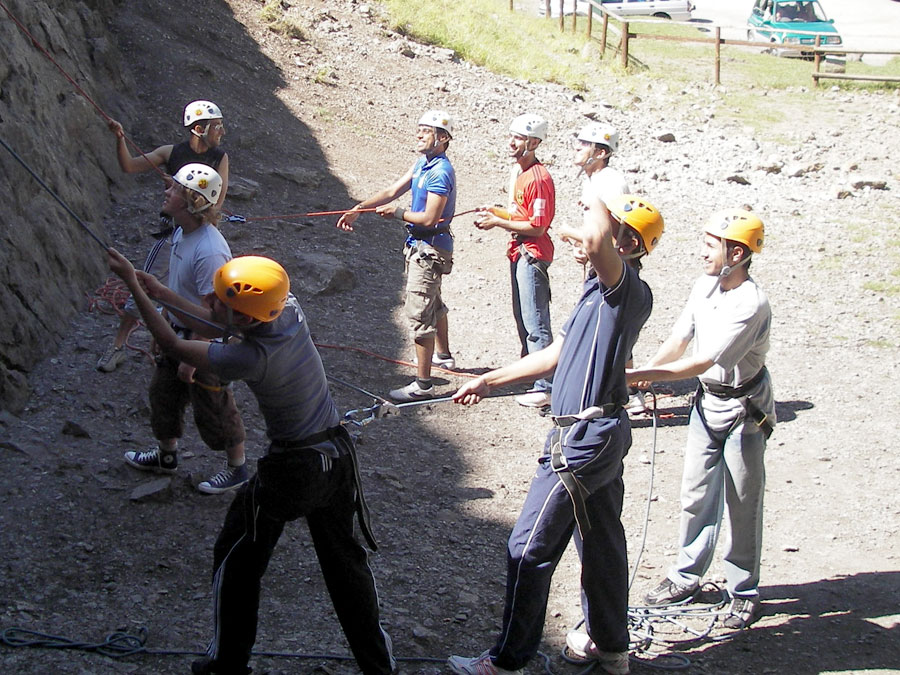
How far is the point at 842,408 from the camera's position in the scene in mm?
7887

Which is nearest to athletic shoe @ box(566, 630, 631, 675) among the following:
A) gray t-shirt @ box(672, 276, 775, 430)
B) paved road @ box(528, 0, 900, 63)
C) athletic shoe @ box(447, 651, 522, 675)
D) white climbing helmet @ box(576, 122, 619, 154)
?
athletic shoe @ box(447, 651, 522, 675)

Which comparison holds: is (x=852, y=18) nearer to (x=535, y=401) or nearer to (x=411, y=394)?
(x=535, y=401)

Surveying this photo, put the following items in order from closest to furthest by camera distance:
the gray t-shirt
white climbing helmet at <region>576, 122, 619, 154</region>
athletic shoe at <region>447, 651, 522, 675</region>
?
athletic shoe at <region>447, 651, 522, 675</region> → the gray t-shirt → white climbing helmet at <region>576, 122, 619, 154</region>

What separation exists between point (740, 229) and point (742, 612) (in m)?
1.91

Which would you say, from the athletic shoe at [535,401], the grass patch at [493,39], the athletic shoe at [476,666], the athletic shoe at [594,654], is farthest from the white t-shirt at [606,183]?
the grass patch at [493,39]

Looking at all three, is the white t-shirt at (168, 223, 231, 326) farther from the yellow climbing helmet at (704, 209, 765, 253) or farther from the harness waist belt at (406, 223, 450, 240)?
the yellow climbing helmet at (704, 209, 765, 253)

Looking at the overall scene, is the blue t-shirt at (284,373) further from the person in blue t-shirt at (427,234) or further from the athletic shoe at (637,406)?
the athletic shoe at (637,406)

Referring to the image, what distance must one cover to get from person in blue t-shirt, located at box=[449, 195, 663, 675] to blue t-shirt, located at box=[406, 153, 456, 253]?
312 cm

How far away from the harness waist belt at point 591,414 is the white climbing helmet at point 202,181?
2.23 metres

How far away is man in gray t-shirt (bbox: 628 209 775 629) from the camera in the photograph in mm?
4609

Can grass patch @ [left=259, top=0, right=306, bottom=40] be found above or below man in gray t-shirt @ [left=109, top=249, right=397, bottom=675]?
above

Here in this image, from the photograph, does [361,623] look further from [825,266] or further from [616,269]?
[825,266]

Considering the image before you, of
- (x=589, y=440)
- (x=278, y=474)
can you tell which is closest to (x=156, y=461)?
(x=278, y=474)

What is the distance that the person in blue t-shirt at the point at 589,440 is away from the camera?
383 cm
